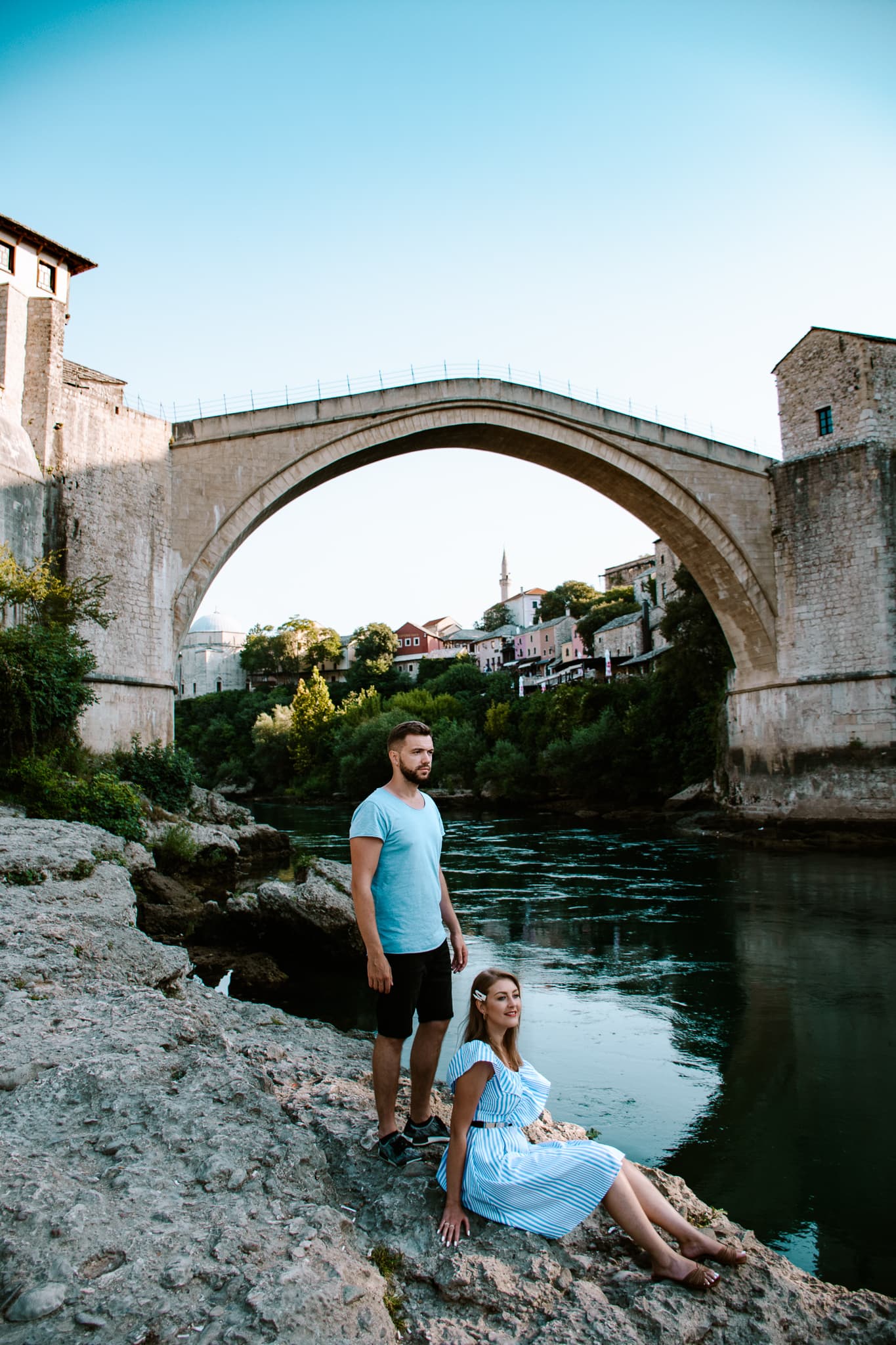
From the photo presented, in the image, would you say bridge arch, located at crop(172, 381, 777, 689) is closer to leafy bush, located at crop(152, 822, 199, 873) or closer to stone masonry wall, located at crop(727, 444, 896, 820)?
stone masonry wall, located at crop(727, 444, 896, 820)

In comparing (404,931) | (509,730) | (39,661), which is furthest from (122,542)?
(509,730)

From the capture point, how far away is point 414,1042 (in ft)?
8.26

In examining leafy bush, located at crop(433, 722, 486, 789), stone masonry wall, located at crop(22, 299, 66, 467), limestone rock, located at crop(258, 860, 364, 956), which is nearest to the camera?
limestone rock, located at crop(258, 860, 364, 956)

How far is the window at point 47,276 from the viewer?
41.3ft

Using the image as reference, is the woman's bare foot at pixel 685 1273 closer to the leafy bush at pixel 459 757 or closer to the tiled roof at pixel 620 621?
the leafy bush at pixel 459 757

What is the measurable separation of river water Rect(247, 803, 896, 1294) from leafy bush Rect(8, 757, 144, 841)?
358 centimetres

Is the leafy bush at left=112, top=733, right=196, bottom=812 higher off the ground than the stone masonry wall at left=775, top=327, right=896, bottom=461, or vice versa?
the stone masonry wall at left=775, top=327, right=896, bottom=461

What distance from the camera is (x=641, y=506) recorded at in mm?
17469

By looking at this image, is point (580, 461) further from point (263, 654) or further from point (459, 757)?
point (263, 654)

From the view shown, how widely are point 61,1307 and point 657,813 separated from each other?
62.7ft

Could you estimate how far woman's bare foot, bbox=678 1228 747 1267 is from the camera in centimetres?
194

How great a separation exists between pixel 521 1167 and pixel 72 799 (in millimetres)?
7706

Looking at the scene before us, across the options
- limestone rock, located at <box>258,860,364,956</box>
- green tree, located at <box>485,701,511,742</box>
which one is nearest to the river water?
limestone rock, located at <box>258,860,364,956</box>

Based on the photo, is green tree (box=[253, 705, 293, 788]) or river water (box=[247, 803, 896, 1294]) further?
green tree (box=[253, 705, 293, 788])
